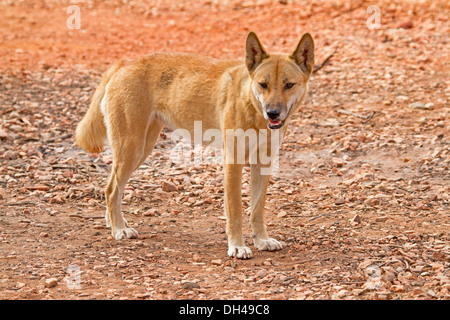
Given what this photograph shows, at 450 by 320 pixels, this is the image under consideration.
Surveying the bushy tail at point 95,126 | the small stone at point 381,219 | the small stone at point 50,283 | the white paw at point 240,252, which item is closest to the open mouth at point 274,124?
the white paw at point 240,252

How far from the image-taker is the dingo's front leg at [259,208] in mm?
5777

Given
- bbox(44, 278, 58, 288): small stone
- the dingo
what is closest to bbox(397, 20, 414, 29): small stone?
the dingo

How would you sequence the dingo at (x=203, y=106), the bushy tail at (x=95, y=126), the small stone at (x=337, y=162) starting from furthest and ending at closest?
the small stone at (x=337, y=162), the bushy tail at (x=95, y=126), the dingo at (x=203, y=106)

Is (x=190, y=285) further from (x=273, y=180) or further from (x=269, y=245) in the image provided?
(x=273, y=180)

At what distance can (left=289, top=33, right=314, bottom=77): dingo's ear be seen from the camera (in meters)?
5.44

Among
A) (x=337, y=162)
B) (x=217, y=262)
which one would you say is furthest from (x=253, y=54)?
(x=337, y=162)

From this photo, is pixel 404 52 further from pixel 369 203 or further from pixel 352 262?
pixel 352 262

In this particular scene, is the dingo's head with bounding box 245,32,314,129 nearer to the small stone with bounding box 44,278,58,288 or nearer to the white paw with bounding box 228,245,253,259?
the white paw with bounding box 228,245,253,259

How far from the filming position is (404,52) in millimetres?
10805

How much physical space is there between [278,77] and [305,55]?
0.37 m

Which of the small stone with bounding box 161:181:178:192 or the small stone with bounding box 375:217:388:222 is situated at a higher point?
the small stone with bounding box 375:217:388:222

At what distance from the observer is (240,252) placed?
18.1 feet

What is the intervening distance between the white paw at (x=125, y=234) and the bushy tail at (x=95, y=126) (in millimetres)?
962

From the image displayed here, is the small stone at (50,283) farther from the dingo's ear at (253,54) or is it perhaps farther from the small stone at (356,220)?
the small stone at (356,220)
